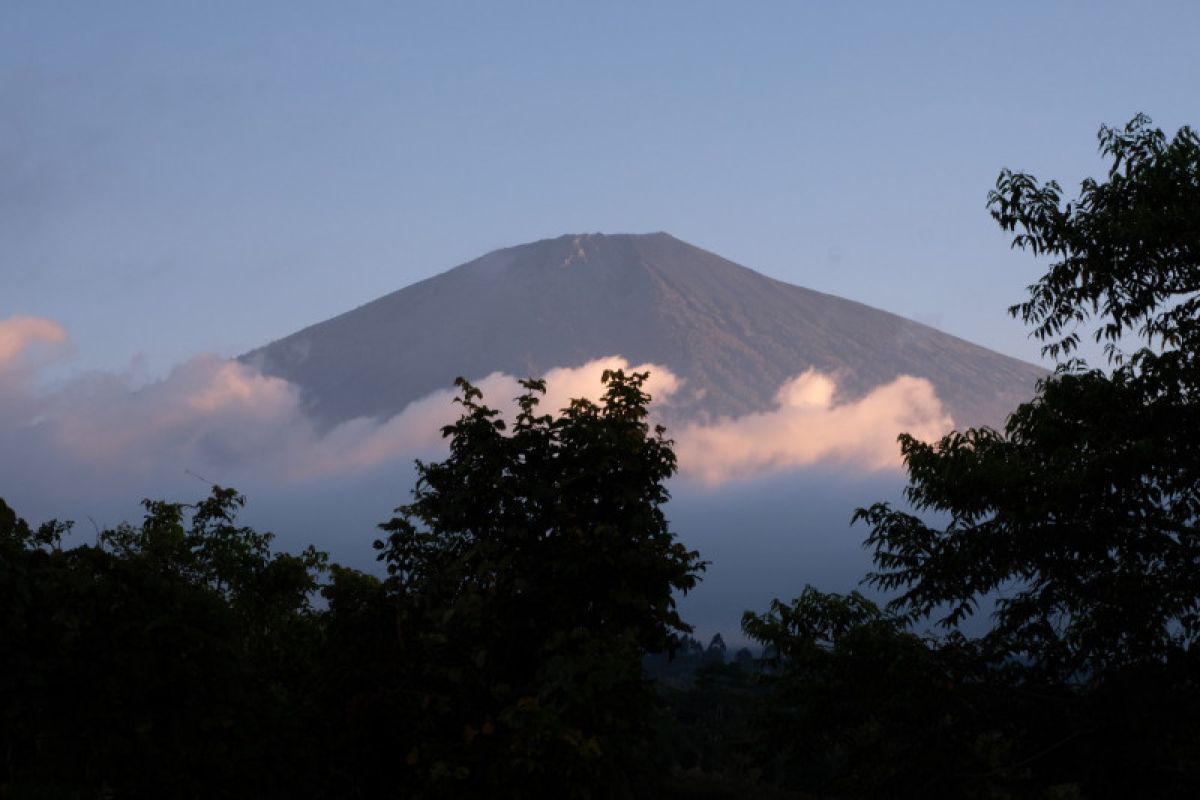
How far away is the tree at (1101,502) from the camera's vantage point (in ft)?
46.4

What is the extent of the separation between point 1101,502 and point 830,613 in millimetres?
4542

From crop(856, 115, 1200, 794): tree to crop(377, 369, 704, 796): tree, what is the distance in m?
3.88

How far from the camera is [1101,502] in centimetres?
1459

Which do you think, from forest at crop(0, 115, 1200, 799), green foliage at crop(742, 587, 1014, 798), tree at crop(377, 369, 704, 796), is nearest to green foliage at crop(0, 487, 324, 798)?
forest at crop(0, 115, 1200, 799)

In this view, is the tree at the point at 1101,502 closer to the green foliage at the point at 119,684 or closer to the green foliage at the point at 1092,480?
the green foliage at the point at 1092,480

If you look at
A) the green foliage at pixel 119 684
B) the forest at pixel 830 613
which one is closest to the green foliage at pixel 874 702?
the forest at pixel 830 613

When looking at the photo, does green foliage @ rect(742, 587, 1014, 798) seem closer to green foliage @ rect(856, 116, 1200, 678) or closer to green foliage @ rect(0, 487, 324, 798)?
green foliage @ rect(856, 116, 1200, 678)

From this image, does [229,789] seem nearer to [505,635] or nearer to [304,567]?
[505,635]

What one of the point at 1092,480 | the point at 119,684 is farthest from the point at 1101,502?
the point at 119,684

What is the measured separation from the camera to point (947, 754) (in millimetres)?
15859

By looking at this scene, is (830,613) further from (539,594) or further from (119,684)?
(119,684)

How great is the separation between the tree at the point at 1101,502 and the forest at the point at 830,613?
0.12ft

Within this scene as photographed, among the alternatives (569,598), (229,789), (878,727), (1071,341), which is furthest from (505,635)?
(1071,341)

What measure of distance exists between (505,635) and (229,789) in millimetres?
4619
